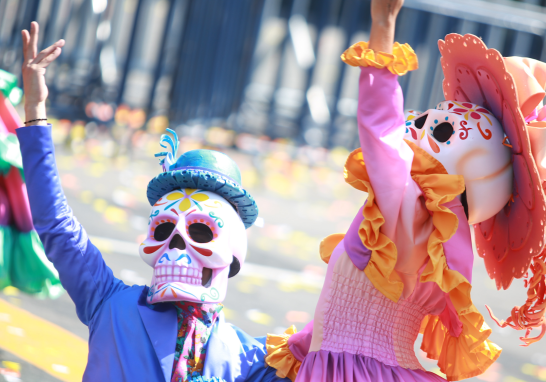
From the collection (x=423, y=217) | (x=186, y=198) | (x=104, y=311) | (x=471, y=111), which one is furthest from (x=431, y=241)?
(x=104, y=311)

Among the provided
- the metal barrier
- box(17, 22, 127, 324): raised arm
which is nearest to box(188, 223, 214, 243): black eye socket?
box(17, 22, 127, 324): raised arm

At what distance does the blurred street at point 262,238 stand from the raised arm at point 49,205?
28.3 inches

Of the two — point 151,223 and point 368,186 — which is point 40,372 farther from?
point 368,186

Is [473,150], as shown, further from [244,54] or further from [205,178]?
[244,54]

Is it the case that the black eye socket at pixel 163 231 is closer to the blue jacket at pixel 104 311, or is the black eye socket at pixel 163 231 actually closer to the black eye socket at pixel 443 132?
the blue jacket at pixel 104 311

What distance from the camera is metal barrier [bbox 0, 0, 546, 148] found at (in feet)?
24.0

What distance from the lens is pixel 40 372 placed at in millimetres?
2438

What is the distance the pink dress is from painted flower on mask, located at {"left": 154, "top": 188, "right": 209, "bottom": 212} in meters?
0.43

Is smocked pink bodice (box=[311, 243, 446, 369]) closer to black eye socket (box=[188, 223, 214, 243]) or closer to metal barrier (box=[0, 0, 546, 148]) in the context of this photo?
black eye socket (box=[188, 223, 214, 243])

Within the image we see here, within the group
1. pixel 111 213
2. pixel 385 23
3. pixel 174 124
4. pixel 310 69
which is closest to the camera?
pixel 385 23

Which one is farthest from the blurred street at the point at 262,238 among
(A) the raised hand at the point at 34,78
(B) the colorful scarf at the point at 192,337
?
(A) the raised hand at the point at 34,78

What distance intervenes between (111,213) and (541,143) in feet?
11.3

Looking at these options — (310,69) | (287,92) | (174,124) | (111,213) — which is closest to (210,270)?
(111,213)

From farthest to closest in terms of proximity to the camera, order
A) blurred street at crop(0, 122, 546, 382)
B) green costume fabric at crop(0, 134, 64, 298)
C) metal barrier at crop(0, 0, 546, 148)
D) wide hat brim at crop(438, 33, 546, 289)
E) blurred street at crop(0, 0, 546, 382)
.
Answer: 1. metal barrier at crop(0, 0, 546, 148)
2. blurred street at crop(0, 0, 546, 382)
3. blurred street at crop(0, 122, 546, 382)
4. green costume fabric at crop(0, 134, 64, 298)
5. wide hat brim at crop(438, 33, 546, 289)
